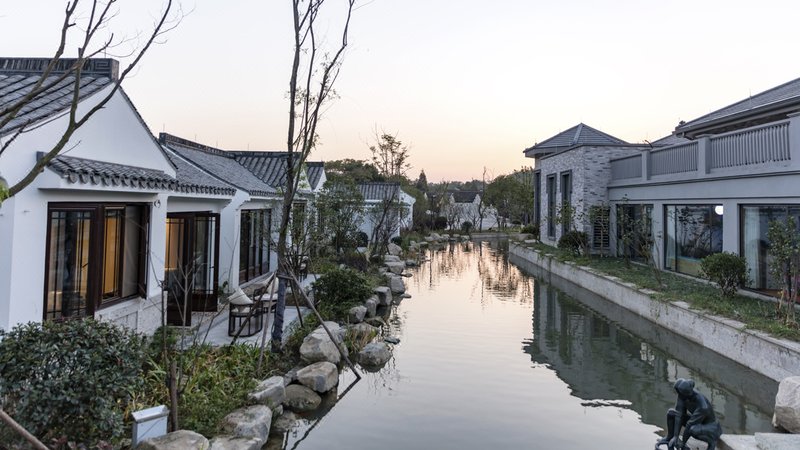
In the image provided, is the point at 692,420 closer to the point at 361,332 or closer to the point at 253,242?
the point at 361,332

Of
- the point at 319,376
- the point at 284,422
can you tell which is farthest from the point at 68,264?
the point at 319,376

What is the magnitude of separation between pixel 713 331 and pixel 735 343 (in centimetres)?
59

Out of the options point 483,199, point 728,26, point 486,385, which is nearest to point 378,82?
point 728,26

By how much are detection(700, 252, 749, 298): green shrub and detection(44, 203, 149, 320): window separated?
9.95m

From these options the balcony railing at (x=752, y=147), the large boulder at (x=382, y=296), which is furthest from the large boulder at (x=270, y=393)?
the balcony railing at (x=752, y=147)

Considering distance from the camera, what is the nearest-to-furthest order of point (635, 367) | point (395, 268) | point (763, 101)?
point (635, 367) → point (763, 101) → point (395, 268)

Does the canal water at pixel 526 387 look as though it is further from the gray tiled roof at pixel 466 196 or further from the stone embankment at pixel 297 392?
the gray tiled roof at pixel 466 196

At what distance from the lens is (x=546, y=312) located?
11.0m

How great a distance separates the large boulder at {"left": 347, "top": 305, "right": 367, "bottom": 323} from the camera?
9.07m

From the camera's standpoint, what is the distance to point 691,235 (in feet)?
40.4

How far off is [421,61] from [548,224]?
12038mm

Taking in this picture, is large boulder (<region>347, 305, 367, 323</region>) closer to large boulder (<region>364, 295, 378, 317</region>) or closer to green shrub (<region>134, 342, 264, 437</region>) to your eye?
large boulder (<region>364, 295, 378, 317</region>)

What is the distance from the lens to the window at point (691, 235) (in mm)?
11305

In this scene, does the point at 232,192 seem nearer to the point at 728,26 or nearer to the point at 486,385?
the point at 486,385
